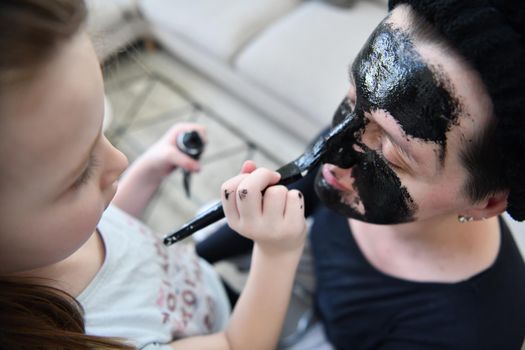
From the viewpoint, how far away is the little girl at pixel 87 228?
32 centimetres

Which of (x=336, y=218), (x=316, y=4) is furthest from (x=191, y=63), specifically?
(x=336, y=218)

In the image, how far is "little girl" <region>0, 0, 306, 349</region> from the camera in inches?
12.6

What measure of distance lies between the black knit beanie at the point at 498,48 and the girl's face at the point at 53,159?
36cm

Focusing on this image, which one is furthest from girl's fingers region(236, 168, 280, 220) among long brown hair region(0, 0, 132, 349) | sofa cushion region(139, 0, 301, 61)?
sofa cushion region(139, 0, 301, 61)

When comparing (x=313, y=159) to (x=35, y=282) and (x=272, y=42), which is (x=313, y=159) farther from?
(x=272, y=42)

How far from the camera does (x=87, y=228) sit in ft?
1.38

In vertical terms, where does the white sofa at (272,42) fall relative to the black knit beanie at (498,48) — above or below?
below

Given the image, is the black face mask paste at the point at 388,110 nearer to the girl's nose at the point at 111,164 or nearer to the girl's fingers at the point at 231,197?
the girl's fingers at the point at 231,197

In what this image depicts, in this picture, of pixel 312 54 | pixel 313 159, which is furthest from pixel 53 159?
pixel 312 54

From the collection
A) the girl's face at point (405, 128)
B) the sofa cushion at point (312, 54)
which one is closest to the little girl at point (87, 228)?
the girl's face at point (405, 128)

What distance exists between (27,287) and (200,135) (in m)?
0.41

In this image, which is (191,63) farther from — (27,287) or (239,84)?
(27,287)

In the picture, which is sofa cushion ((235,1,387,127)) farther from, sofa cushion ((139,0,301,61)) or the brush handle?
the brush handle

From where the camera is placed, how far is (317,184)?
66cm
